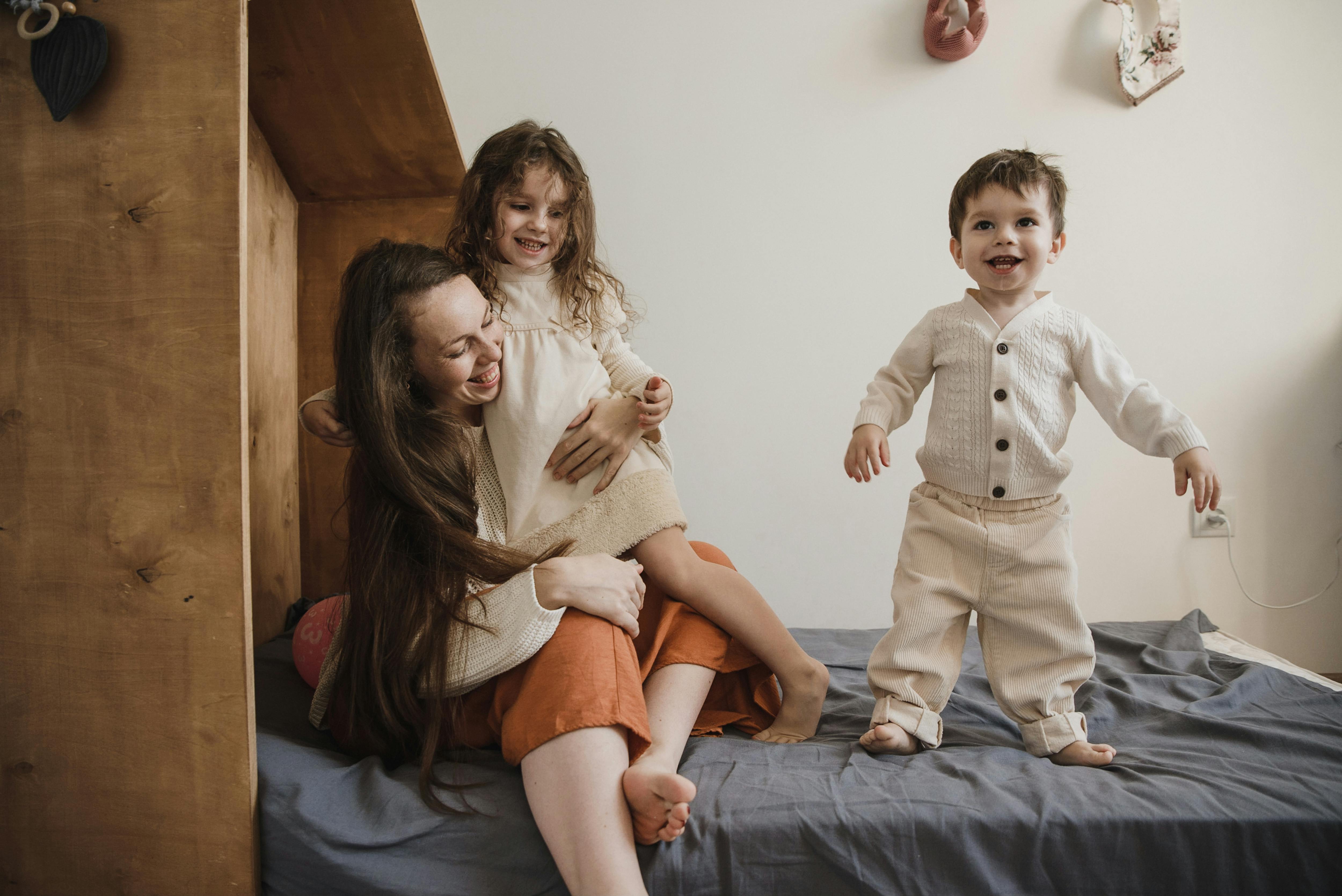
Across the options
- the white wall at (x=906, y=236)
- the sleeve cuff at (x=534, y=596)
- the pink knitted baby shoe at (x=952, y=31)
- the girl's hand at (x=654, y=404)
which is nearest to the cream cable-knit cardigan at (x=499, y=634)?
the sleeve cuff at (x=534, y=596)

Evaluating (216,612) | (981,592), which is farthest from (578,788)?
(981,592)

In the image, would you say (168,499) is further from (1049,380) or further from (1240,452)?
(1240,452)

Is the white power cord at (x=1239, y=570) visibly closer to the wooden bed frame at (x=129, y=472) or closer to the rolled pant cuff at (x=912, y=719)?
the rolled pant cuff at (x=912, y=719)

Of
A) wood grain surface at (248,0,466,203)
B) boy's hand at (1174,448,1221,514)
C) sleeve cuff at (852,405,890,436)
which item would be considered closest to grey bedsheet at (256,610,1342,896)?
boy's hand at (1174,448,1221,514)

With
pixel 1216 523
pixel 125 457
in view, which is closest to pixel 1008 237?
pixel 125 457

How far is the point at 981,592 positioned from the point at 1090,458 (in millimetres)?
1083

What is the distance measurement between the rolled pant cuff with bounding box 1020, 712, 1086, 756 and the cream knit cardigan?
0.26 metres

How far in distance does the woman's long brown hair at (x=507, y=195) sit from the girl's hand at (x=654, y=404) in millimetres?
147

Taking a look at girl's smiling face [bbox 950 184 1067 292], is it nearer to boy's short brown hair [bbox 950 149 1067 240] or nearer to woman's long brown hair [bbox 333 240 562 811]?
boy's short brown hair [bbox 950 149 1067 240]

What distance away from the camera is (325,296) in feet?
4.80

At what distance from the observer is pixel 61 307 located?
72cm

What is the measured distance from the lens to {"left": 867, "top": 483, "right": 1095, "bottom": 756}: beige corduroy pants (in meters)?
0.92

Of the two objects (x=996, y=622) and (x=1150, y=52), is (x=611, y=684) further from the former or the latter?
(x=1150, y=52)

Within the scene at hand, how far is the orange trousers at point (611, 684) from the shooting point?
29.5 inches
